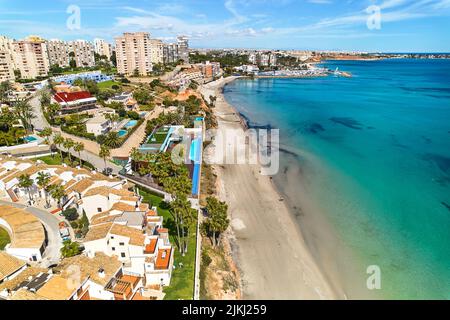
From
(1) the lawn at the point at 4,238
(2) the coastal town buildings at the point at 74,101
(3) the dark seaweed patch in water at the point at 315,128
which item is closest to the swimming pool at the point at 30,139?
(2) the coastal town buildings at the point at 74,101

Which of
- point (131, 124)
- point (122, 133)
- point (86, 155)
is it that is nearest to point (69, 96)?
point (131, 124)

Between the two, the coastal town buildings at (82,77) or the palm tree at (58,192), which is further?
the coastal town buildings at (82,77)

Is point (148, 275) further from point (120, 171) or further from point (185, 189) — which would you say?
point (120, 171)

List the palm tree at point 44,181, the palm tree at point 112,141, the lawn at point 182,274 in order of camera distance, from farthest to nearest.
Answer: the palm tree at point 112,141 → the palm tree at point 44,181 → the lawn at point 182,274

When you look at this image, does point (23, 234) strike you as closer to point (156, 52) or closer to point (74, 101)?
point (74, 101)

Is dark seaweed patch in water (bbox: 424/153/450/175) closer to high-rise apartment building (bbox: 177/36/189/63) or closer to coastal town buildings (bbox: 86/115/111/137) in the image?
coastal town buildings (bbox: 86/115/111/137)

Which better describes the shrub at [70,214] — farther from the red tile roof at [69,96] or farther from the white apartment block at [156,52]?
the white apartment block at [156,52]

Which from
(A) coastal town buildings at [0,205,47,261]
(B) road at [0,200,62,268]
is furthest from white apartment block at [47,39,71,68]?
(A) coastal town buildings at [0,205,47,261]
